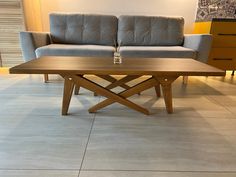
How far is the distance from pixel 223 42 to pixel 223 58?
0.21m

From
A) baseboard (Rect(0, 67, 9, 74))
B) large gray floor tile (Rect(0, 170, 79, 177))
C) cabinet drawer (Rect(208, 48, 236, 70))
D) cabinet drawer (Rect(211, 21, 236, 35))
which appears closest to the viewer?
large gray floor tile (Rect(0, 170, 79, 177))

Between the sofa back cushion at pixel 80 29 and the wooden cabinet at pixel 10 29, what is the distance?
464 mm

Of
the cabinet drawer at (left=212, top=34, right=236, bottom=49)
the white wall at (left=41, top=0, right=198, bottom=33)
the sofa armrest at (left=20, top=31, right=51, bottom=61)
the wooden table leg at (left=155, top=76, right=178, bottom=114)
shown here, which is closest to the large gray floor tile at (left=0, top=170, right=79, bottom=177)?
the wooden table leg at (left=155, top=76, right=178, bottom=114)

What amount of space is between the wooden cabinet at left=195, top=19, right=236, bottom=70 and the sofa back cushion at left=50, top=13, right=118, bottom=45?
4.27 feet

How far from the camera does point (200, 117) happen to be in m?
1.45

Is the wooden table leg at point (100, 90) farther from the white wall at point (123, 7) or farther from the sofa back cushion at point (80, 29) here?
the white wall at point (123, 7)

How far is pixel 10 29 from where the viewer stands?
2.64 m

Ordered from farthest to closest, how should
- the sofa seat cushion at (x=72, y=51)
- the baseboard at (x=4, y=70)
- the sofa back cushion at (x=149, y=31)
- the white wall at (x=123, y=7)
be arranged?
the white wall at (x=123, y=7) → the baseboard at (x=4, y=70) → the sofa back cushion at (x=149, y=31) → the sofa seat cushion at (x=72, y=51)

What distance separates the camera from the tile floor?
2.96 feet

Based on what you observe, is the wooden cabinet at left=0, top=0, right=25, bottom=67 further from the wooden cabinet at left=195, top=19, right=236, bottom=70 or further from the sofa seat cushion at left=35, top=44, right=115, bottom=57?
the wooden cabinet at left=195, top=19, right=236, bottom=70

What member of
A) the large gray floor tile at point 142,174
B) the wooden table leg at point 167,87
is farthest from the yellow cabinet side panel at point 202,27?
the large gray floor tile at point 142,174

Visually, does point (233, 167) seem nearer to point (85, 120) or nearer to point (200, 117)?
point (200, 117)

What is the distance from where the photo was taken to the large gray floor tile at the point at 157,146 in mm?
931

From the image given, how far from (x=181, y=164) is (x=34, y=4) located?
2827 mm
